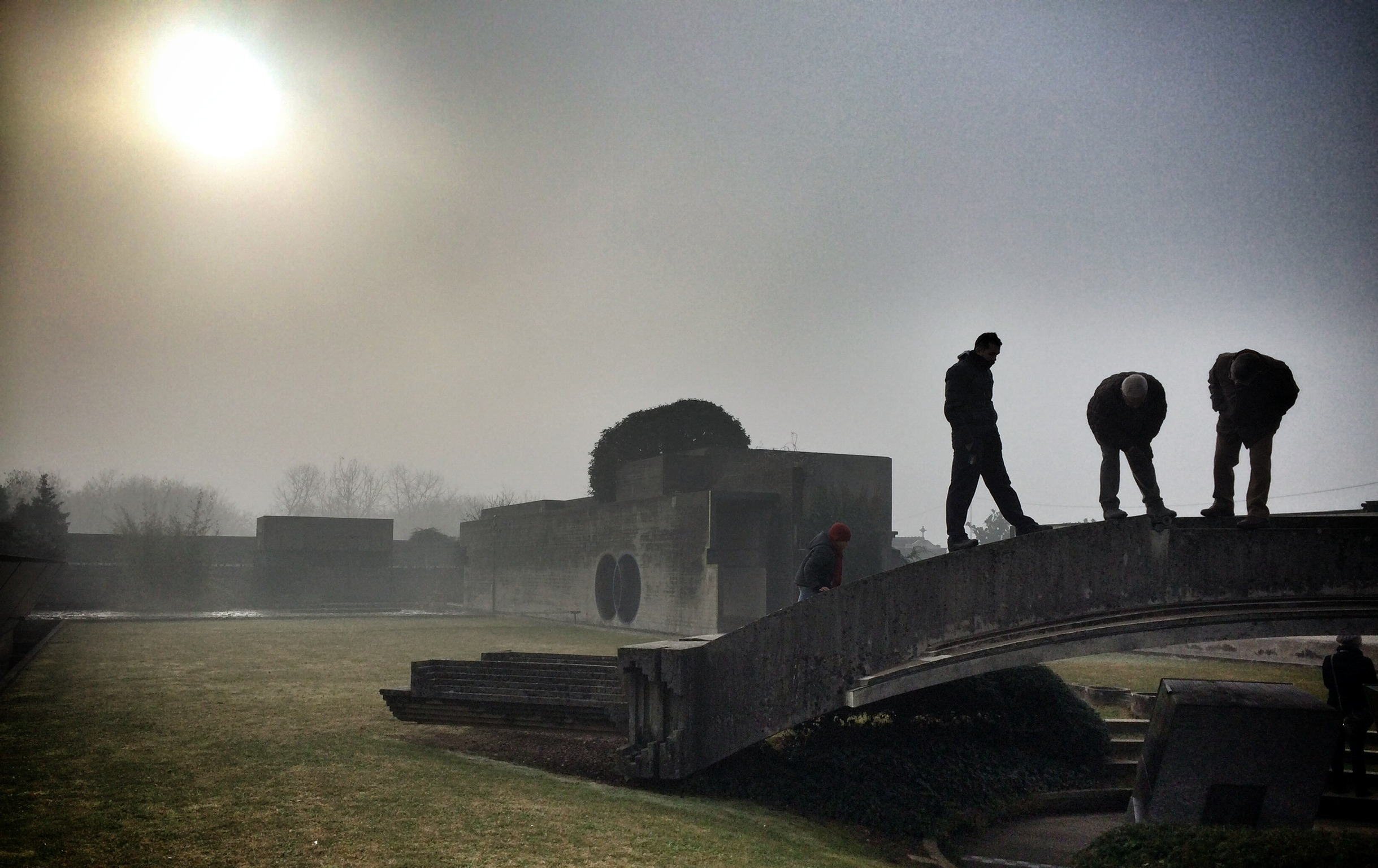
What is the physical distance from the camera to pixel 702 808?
7719mm

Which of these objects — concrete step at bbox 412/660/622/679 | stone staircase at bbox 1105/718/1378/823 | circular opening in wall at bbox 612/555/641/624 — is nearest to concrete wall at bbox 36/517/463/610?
circular opening in wall at bbox 612/555/641/624

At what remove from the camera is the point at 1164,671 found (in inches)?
667

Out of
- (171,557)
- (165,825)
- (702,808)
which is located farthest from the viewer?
(171,557)

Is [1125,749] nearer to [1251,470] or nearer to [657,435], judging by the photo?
[1251,470]

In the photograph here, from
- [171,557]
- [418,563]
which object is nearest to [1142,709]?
[171,557]

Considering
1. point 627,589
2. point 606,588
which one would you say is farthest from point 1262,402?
point 606,588

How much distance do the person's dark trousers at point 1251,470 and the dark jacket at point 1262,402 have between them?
57 mm

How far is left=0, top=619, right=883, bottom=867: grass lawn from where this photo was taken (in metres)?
5.68

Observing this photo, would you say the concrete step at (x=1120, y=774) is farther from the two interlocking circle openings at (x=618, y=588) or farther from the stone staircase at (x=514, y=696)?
the two interlocking circle openings at (x=618, y=588)

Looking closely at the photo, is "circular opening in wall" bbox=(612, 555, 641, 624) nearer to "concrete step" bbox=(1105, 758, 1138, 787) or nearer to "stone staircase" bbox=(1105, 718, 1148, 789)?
"stone staircase" bbox=(1105, 718, 1148, 789)

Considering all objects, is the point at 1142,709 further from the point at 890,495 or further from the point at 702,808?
the point at 890,495

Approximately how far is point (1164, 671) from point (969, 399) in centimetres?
1231

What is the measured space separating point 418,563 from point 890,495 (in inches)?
1202

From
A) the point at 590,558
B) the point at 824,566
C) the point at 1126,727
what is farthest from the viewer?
the point at 590,558
